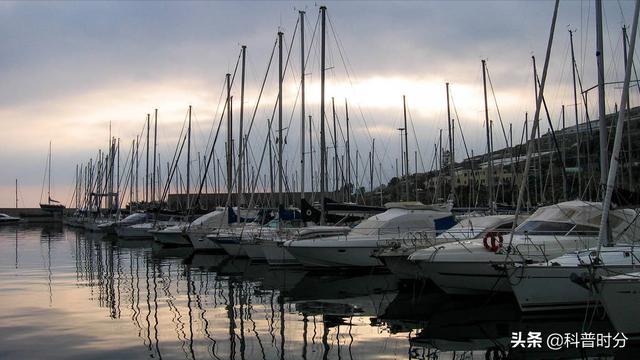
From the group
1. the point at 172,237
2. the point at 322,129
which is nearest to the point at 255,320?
the point at 322,129

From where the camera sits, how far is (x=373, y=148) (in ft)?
224

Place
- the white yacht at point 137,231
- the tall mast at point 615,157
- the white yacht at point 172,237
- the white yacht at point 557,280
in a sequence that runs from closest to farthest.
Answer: the tall mast at point 615,157 → the white yacht at point 557,280 → the white yacht at point 172,237 → the white yacht at point 137,231

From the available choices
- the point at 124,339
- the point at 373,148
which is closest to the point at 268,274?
the point at 124,339

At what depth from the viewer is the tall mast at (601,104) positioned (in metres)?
16.4

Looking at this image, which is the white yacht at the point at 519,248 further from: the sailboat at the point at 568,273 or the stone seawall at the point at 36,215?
the stone seawall at the point at 36,215

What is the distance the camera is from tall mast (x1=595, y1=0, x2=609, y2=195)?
16422 mm

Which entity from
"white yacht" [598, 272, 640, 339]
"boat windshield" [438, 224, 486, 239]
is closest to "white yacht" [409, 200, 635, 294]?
"boat windshield" [438, 224, 486, 239]

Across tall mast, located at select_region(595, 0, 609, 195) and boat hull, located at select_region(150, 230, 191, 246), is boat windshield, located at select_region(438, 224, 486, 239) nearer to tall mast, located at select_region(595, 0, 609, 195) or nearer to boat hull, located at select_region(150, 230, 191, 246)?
tall mast, located at select_region(595, 0, 609, 195)

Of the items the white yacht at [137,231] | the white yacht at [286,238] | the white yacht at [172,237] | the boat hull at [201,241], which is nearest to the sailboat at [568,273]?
the white yacht at [286,238]

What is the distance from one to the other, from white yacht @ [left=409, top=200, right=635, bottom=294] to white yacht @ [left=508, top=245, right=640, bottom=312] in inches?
52.9

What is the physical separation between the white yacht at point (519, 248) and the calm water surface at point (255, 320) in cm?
64

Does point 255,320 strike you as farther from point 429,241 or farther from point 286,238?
point 286,238

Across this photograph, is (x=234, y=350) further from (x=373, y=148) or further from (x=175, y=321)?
(x=373, y=148)

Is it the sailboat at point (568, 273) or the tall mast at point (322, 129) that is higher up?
the tall mast at point (322, 129)
